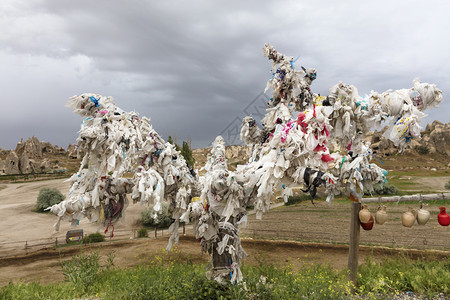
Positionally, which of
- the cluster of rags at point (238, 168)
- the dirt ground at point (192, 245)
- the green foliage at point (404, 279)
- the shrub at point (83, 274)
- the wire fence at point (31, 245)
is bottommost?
the wire fence at point (31, 245)

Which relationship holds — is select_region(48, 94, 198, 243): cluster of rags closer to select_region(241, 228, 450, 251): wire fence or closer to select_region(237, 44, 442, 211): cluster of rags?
select_region(237, 44, 442, 211): cluster of rags

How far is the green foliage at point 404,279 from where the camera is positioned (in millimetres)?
5715

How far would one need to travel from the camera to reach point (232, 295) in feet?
12.6

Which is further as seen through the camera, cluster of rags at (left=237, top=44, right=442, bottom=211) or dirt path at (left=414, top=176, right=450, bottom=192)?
dirt path at (left=414, top=176, right=450, bottom=192)

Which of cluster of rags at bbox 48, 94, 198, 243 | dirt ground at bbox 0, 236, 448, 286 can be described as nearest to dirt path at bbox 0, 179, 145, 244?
dirt ground at bbox 0, 236, 448, 286

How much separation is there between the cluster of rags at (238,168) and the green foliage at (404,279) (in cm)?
356

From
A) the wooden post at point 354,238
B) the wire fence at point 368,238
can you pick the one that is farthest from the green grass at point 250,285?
the wire fence at point 368,238

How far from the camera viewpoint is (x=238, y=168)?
3549 millimetres

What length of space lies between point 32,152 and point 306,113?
193 ft

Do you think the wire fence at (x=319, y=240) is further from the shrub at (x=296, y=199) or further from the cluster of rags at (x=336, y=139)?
the cluster of rags at (x=336, y=139)

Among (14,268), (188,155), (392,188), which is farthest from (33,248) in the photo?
(392,188)

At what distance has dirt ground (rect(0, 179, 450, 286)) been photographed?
30.1ft

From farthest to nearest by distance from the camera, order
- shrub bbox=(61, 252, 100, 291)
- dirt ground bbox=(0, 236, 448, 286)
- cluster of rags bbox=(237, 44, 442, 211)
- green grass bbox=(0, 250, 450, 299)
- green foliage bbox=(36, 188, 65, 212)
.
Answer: green foliage bbox=(36, 188, 65, 212) → dirt ground bbox=(0, 236, 448, 286) → shrub bbox=(61, 252, 100, 291) → green grass bbox=(0, 250, 450, 299) → cluster of rags bbox=(237, 44, 442, 211)

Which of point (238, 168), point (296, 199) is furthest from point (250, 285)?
point (296, 199)
